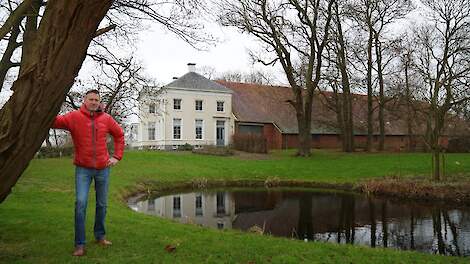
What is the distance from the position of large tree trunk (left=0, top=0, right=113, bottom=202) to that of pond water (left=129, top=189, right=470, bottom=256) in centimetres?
703

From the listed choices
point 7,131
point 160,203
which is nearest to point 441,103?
point 160,203

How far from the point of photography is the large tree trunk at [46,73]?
3.63 meters

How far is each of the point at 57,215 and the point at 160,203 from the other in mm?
7003

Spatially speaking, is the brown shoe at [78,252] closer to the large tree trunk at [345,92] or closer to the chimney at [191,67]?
the large tree trunk at [345,92]

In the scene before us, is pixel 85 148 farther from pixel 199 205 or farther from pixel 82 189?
pixel 199 205

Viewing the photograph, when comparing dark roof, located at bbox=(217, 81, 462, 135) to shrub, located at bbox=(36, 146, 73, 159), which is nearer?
shrub, located at bbox=(36, 146, 73, 159)

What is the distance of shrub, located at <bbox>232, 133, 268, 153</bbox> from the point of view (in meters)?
31.1

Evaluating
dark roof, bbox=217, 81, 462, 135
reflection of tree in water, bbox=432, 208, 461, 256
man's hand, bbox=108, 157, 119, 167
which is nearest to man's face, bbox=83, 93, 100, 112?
man's hand, bbox=108, 157, 119, 167

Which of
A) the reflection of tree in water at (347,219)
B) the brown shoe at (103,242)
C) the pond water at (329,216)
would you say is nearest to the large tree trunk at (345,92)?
the pond water at (329,216)

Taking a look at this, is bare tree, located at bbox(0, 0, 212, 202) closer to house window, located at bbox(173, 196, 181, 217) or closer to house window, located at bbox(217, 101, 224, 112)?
house window, located at bbox(173, 196, 181, 217)

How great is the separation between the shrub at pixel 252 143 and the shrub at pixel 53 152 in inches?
468

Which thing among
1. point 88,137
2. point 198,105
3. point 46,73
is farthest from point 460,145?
point 46,73

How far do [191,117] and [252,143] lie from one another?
350 inches

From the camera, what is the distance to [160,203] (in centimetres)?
1544
